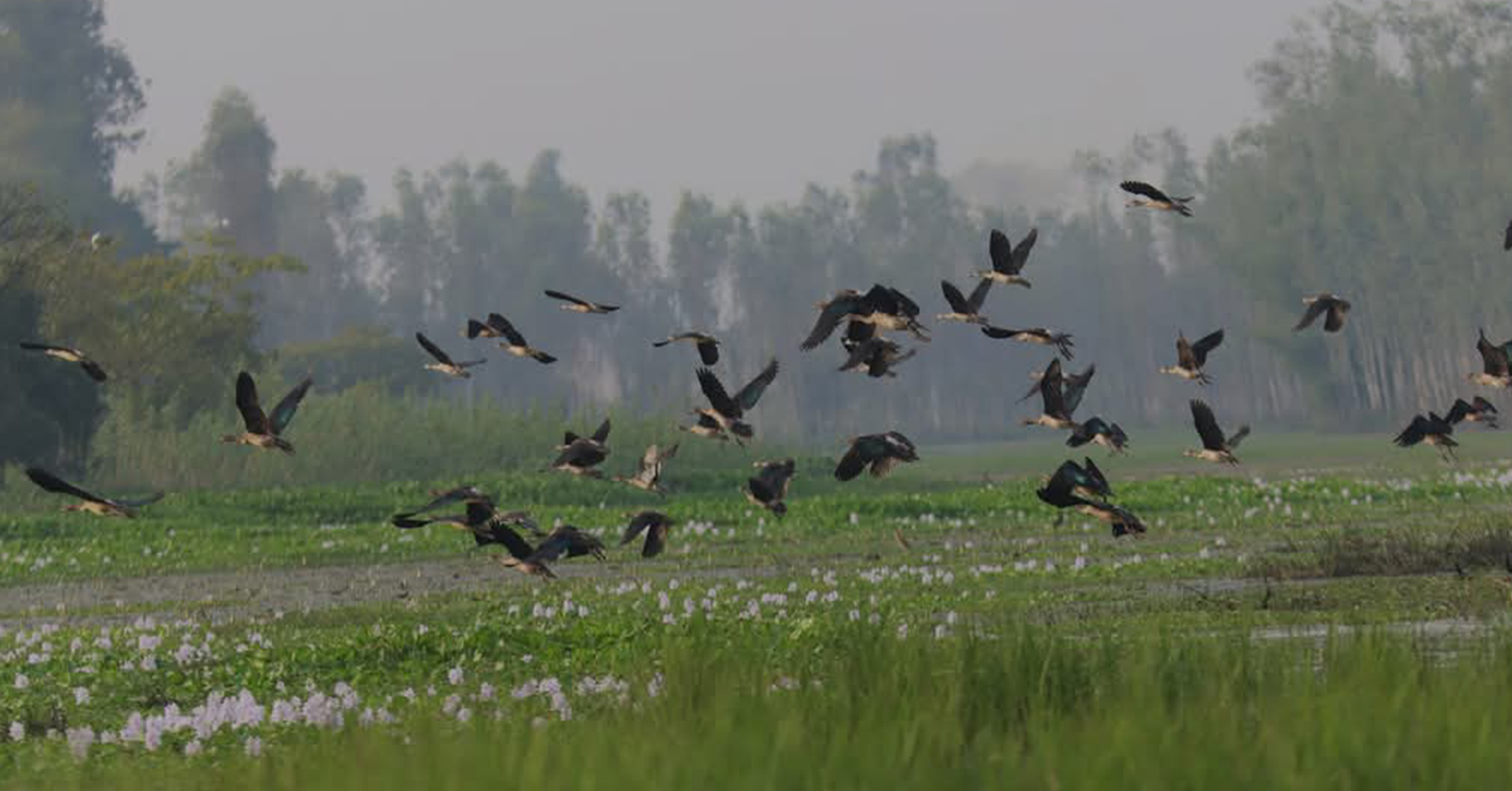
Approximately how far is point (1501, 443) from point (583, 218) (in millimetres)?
100925

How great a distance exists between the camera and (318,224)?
149m

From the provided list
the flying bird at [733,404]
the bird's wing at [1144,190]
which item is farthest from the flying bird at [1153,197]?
the flying bird at [733,404]

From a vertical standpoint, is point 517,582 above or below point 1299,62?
below

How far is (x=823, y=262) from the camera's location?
13725cm

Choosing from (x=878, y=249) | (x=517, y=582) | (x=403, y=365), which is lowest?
(x=517, y=582)

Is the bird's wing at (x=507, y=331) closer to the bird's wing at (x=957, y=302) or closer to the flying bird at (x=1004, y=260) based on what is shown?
the bird's wing at (x=957, y=302)

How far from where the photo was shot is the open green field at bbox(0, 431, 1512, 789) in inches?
263

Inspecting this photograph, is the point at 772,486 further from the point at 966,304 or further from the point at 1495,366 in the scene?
the point at 1495,366

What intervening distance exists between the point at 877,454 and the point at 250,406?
4.08 metres

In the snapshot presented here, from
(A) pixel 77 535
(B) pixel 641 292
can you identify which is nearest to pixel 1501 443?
(A) pixel 77 535

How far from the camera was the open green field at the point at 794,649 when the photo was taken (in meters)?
6.68

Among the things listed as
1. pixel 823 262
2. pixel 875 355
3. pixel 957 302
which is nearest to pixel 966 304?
pixel 957 302

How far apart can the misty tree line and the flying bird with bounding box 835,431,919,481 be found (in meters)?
30.5

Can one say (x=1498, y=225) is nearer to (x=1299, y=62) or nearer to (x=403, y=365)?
(x=1299, y=62)
